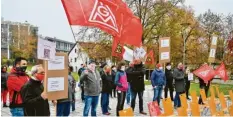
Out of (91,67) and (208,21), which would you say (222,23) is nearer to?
(208,21)

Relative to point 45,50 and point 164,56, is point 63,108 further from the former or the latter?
point 164,56

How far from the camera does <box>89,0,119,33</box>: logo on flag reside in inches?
349

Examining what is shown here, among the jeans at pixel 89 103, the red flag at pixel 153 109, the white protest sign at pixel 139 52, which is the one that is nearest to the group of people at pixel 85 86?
the jeans at pixel 89 103

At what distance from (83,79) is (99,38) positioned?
2923cm

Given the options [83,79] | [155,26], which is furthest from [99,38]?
[83,79]

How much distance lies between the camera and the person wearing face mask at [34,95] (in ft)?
21.1

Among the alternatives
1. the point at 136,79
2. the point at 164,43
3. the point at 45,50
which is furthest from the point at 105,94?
the point at 45,50

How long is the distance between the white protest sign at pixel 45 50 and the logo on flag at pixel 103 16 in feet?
7.48

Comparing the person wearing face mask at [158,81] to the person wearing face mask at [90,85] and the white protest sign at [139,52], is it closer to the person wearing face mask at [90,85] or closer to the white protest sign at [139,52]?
the white protest sign at [139,52]

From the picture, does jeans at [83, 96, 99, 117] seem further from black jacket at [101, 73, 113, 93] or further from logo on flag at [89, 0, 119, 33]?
black jacket at [101, 73, 113, 93]

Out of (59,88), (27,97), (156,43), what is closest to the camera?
(27,97)

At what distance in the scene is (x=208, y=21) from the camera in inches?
2210

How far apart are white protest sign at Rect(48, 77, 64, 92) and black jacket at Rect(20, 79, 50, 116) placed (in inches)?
9.8

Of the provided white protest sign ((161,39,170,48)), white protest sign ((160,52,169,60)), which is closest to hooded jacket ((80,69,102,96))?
white protest sign ((160,52,169,60))
